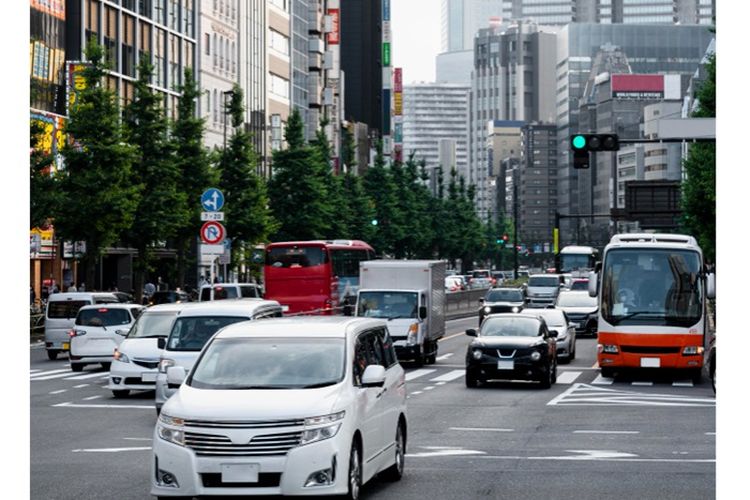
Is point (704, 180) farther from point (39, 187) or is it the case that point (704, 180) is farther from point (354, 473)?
point (354, 473)

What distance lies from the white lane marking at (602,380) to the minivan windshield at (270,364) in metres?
20.4

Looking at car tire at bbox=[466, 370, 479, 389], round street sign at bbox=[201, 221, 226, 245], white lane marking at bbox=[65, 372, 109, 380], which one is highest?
round street sign at bbox=[201, 221, 226, 245]

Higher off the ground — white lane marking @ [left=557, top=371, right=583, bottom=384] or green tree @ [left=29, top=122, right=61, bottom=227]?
green tree @ [left=29, top=122, right=61, bottom=227]

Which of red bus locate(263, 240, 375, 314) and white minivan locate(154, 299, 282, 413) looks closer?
white minivan locate(154, 299, 282, 413)

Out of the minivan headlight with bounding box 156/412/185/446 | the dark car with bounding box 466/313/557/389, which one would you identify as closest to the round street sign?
the dark car with bounding box 466/313/557/389

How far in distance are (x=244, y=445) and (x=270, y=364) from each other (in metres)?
1.48

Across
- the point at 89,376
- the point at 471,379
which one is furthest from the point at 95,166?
the point at 471,379

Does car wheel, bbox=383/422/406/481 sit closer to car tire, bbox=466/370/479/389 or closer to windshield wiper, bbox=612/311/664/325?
car tire, bbox=466/370/479/389

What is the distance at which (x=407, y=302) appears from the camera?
40.1 metres

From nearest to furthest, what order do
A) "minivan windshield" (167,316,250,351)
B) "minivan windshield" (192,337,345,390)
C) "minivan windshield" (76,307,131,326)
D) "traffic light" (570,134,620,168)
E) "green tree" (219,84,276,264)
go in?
1. "minivan windshield" (192,337,345,390)
2. "minivan windshield" (167,316,250,351)
3. "traffic light" (570,134,620,168)
4. "minivan windshield" (76,307,131,326)
5. "green tree" (219,84,276,264)

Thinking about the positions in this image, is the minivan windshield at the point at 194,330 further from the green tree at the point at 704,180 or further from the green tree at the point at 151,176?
the green tree at the point at 151,176

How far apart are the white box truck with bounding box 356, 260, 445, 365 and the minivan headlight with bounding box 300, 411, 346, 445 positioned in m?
25.6

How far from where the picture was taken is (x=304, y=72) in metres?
128

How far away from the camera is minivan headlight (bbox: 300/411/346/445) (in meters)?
13.0
